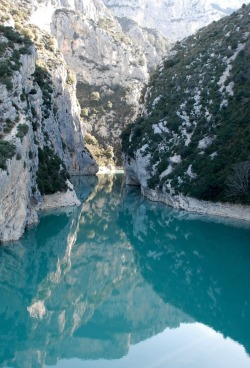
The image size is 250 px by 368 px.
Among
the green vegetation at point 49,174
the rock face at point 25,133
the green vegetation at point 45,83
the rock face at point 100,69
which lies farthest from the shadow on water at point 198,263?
the rock face at point 100,69

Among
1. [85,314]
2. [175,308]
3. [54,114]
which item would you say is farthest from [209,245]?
[54,114]

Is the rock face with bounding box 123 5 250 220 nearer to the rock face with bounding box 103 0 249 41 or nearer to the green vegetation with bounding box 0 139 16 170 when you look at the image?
the green vegetation with bounding box 0 139 16 170

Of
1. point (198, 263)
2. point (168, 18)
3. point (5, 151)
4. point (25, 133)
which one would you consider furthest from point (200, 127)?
point (168, 18)

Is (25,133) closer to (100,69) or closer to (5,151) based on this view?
(5,151)

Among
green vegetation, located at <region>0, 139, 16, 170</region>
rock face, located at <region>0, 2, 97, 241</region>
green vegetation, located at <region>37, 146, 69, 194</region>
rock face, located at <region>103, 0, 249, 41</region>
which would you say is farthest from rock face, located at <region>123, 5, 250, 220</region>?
rock face, located at <region>103, 0, 249, 41</region>

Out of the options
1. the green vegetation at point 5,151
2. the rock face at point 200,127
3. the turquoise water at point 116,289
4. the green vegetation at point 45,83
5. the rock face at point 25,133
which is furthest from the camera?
the green vegetation at point 45,83

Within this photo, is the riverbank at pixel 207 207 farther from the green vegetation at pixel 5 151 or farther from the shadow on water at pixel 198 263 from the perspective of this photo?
the green vegetation at pixel 5 151

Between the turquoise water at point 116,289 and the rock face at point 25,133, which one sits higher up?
Answer: the rock face at point 25,133
